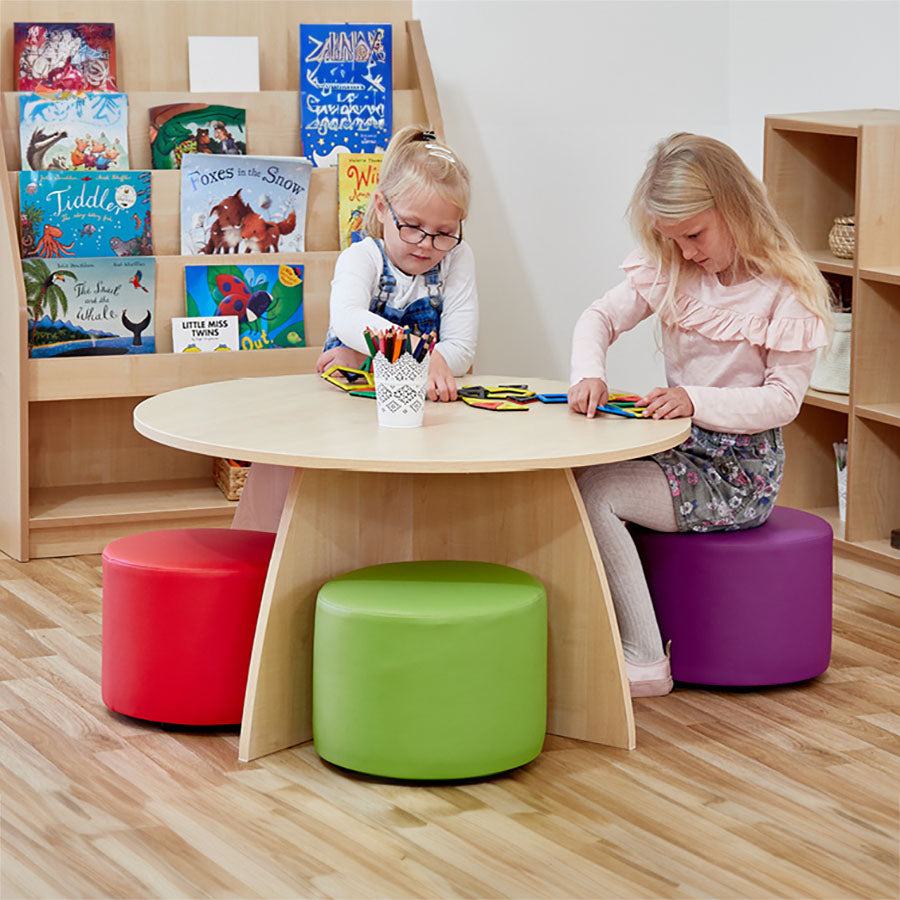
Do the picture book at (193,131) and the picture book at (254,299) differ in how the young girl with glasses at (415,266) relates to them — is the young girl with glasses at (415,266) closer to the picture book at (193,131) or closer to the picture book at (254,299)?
the picture book at (254,299)

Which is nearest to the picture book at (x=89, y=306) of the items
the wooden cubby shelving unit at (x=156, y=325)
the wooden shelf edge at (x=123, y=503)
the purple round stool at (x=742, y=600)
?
the wooden cubby shelving unit at (x=156, y=325)

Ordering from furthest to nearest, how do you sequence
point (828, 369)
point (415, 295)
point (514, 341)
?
point (514, 341) < point (828, 369) < point (415, 295)

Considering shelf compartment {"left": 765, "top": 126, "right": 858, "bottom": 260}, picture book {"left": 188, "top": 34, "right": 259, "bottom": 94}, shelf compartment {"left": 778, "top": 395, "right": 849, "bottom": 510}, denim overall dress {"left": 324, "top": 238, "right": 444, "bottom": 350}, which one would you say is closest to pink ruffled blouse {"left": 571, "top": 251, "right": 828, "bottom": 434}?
denim overall dress {"left": 324, "top": 238, "right": 444, "bottom": 350}

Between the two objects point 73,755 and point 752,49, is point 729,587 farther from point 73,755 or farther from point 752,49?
point 752,49

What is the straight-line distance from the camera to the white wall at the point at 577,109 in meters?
4.44

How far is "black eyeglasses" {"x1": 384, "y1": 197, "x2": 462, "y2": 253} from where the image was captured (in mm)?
2990

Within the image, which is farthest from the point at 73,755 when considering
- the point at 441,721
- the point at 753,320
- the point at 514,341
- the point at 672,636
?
the point at 514,341

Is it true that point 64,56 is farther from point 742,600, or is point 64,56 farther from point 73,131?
point 742,600

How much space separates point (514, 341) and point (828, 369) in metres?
1.15

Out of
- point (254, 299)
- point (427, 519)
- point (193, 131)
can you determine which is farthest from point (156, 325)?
point (427, 519)

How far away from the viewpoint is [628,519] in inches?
112

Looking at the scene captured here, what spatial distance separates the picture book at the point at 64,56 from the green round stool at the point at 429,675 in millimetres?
1997

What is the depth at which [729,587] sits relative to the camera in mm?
2830

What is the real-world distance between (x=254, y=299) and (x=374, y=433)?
1.61m
